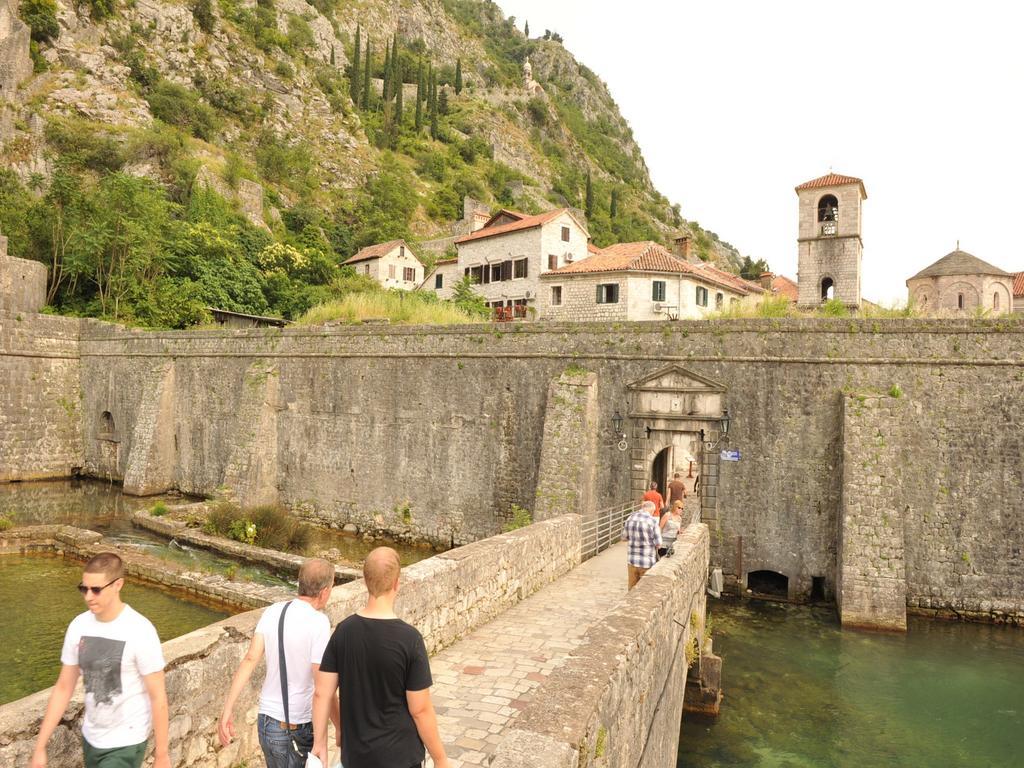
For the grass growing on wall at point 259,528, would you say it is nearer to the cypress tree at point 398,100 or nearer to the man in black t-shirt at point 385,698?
the man in black t-shirt at point 385,698

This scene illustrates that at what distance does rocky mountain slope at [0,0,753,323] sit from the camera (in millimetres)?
45531

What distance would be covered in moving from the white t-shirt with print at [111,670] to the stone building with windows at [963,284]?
36.8m

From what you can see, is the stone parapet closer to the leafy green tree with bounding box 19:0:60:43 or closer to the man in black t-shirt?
the man in black t-shirt

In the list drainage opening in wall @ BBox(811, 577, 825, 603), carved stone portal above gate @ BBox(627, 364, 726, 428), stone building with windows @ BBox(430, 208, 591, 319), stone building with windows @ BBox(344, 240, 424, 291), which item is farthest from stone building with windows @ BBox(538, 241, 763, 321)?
stone building with windows @ BBox(344, 240, 424, 291)

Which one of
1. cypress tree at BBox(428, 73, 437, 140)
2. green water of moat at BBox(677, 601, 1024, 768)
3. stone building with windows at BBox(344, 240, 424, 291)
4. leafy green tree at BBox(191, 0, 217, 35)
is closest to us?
green water of moat at BBox(677, 601, 1024, 768)

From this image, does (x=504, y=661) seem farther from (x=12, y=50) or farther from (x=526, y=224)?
(x=12, y=50)

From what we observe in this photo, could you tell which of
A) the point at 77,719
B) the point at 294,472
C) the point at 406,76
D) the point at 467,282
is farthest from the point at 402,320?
the point at 406,76

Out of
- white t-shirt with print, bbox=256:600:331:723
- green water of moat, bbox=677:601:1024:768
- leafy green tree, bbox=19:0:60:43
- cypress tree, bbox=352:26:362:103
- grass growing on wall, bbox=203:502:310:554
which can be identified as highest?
cypress tree, bbox=352:26:362:103

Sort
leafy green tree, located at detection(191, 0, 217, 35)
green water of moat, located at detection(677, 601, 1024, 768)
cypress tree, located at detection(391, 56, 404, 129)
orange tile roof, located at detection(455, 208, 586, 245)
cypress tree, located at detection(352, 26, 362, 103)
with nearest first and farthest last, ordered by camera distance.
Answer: green water of moat, located at detection(677, 601, 1024, 768)
orange tile roof, located at detection(455, 208, 586, 245)
leafy green tree, located at detection(191, 0, 217, 35)
cypress tree, located at detection(391, 56, 404, 129)
cypress tree, located at detection(352, 26, 362, 103)

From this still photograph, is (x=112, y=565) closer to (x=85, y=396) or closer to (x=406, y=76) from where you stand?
(x=85, y=396)

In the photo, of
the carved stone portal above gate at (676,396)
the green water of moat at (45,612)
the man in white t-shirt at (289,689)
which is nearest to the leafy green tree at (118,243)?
the green water of moat at (45,612)

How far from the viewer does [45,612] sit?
12.9 meters

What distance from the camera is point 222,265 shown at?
3675cm

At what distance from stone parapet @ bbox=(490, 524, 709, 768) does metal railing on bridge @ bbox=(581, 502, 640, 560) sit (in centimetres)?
412
